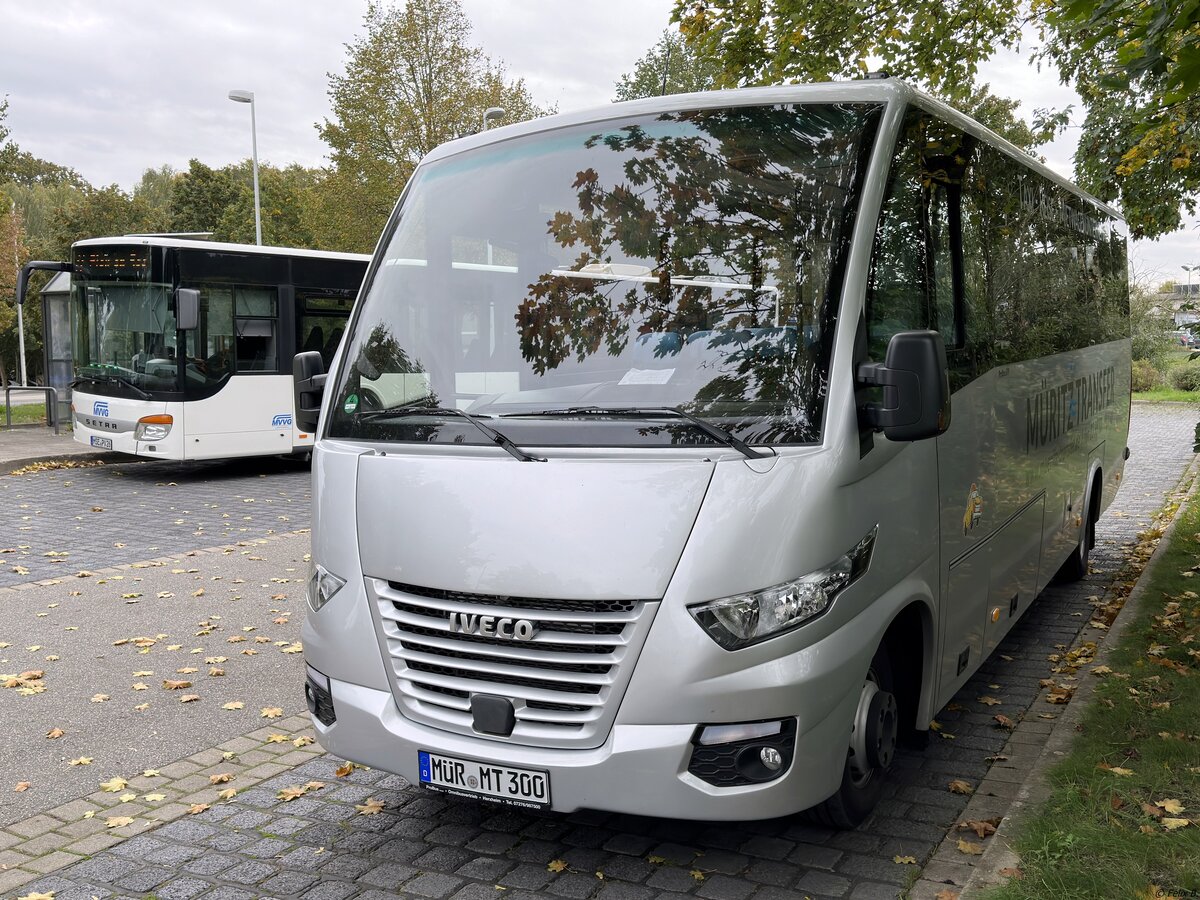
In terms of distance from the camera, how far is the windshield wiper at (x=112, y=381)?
632 inches

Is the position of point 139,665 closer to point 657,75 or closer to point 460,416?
point 460,416

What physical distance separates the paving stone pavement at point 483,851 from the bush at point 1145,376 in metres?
36.0

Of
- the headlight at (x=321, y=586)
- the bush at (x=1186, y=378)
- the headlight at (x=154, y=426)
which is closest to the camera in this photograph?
the headlight at (x=321, y=586)

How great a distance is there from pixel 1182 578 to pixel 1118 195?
1217 cm

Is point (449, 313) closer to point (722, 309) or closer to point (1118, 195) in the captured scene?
point (722, 309)

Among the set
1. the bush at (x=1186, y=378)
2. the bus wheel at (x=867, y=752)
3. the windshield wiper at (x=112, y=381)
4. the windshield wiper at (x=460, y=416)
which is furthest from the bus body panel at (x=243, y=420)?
the bush at (x=1186, y=378)

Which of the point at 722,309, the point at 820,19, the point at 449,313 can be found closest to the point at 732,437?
the point at 722,309

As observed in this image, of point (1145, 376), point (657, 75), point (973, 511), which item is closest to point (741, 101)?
point (973, 511)

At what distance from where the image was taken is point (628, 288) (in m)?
A: 4.29

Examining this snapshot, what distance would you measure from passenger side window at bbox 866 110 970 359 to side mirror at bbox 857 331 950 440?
1.15 feet

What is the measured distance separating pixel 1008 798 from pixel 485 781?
2277 millimetres

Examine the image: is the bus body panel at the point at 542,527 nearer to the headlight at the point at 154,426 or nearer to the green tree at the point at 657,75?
the headlight at the point at 154,426

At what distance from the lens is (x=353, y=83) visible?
3180 centimetres

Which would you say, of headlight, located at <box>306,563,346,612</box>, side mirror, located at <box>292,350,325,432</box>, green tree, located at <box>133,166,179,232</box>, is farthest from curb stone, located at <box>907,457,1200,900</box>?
green tree, located at <box>133,166,179,232</box>
